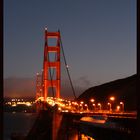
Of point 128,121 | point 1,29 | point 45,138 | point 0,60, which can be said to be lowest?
point 45,138

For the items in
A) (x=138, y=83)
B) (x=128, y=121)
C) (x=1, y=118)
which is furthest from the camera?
(x=128, y=121)

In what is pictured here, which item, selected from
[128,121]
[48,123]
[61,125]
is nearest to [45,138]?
[48,123]

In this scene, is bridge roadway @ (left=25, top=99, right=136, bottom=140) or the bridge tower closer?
bridge roadway @ (left=25, top=99, right=136, bottom=140)

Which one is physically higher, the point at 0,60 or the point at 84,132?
the point at 0,60

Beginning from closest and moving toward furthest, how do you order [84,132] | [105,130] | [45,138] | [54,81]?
[105,130]
[84,132]
[45,138]
[54,81]

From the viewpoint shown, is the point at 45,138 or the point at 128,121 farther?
the point at 45,138

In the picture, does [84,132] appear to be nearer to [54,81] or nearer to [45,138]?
[45,138]

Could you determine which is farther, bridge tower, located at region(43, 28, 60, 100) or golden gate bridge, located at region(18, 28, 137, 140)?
bridge tower, located at region(43, 28, 60, 100)

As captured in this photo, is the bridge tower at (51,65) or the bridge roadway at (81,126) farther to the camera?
the bridge tower at (51,65)

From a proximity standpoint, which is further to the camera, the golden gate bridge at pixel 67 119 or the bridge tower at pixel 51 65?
the bridge tower at pixel 51 65

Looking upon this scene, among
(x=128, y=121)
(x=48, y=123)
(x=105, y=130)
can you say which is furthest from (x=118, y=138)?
(x=48, y=123)
